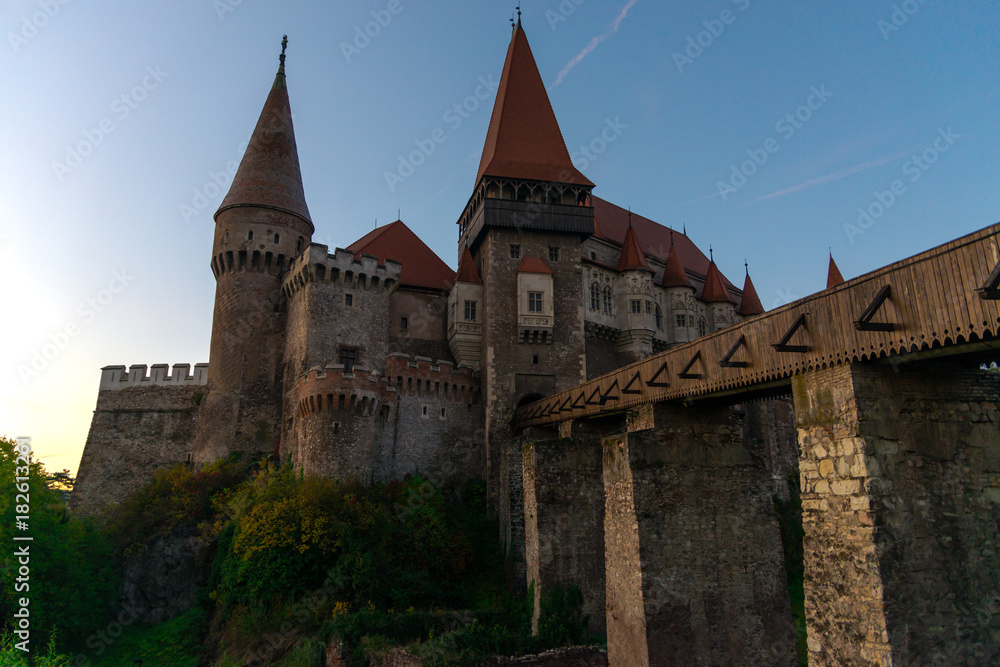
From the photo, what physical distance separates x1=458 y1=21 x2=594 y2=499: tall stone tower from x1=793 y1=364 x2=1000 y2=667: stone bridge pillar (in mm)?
18822

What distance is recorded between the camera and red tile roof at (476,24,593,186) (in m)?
31.8

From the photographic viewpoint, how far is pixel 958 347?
7.30 m

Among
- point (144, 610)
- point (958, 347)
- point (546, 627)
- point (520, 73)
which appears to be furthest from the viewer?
point (520, 73)

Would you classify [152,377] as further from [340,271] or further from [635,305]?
[635,305]

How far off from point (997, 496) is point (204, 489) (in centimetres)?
2541

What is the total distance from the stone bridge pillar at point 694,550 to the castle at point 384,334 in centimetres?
1420

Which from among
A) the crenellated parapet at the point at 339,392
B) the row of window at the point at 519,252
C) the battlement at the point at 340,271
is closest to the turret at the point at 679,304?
the row of window at the point at 519,252

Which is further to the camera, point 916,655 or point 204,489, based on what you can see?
point 204,489

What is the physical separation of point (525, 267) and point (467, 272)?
3055mm

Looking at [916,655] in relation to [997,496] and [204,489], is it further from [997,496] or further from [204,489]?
[204,489]

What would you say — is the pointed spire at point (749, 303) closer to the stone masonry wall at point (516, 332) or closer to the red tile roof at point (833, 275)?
the red tile roof at point (833, 275)

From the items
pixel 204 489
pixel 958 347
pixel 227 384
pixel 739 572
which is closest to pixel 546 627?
pixel 739 572

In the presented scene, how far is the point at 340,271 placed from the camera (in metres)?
28.8

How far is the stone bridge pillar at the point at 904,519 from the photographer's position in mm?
7473
